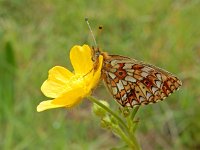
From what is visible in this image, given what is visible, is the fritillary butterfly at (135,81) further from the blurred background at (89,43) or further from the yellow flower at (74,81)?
the blurred background at (89,43)

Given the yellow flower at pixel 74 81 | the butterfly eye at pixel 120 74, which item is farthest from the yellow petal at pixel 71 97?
the butterfly eye at pixel 120 74

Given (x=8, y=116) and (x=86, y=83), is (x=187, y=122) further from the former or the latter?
(x=86, y=83)

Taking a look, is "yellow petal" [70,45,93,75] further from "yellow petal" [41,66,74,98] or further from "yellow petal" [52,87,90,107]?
"yellow petal" [52,87,90,107]

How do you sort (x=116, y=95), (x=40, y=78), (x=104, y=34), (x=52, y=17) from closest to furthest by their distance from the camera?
(x=116, y=95)
(x=40, y=78)
(x=104, y=34)
(x=52, y=17)

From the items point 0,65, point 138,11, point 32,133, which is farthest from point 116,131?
point 138,11

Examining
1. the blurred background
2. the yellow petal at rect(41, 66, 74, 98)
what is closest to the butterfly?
the yellow petal at rect(41, 66, 74, 98)

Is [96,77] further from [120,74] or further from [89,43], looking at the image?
[89,43]
